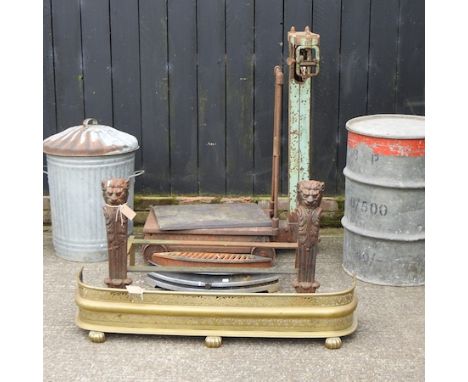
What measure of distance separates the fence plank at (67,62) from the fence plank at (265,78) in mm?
1241

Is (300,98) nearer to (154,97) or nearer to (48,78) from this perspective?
(154,97)

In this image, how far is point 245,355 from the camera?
457 centimetres

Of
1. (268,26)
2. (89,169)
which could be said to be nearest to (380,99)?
(268,26)

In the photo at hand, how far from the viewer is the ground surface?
14.3 ft

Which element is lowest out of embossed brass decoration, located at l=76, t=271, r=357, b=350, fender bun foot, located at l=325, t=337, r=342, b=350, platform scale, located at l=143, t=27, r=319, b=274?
fender bun foot, located at l=325, t=337, r=342, b=350

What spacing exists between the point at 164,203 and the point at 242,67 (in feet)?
3.64

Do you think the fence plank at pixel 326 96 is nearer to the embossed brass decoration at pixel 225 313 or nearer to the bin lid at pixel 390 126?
the bin lid at pixel 390 126

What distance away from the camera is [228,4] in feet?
20.2

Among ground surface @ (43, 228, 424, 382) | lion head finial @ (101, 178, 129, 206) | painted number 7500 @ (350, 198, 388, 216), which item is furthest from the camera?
painted number 7500 @ (350, 198, 388, 216)

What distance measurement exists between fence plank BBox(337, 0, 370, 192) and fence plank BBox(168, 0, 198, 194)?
103 cm

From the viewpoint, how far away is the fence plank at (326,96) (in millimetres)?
6195

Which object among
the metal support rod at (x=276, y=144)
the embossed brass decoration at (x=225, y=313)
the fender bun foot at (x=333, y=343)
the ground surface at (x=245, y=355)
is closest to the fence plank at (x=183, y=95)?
the metal support rod at (x=276, y=144)

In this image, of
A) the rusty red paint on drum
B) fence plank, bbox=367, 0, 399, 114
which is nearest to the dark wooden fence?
fence plank, bbox=367, 0, 399, 114

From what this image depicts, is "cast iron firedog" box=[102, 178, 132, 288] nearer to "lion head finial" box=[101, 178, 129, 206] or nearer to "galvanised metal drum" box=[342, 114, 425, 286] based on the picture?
"lion head finial" box=[101, 178, 129, 206]
